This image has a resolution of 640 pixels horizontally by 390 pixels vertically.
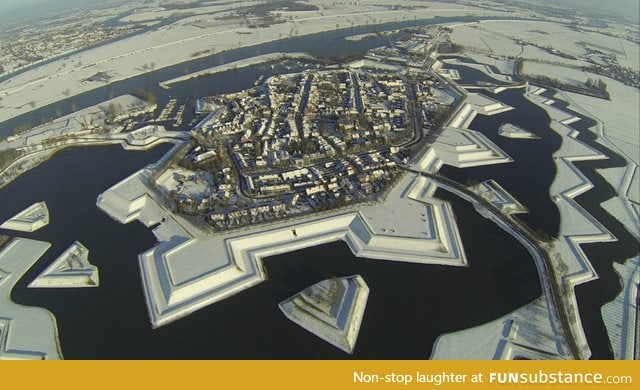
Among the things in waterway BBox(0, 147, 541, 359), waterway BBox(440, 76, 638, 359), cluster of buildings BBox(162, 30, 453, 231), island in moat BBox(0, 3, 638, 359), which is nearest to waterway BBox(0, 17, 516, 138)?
island in moat BBox(0, 3, 638, 359)

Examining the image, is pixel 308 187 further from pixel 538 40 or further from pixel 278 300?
pixel 538 40

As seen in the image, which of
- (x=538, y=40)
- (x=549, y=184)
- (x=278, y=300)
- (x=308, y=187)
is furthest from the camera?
(x=538, y=40)

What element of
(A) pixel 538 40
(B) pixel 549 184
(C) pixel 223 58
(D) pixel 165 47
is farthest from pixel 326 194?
Answer: (A) pixel 538 40

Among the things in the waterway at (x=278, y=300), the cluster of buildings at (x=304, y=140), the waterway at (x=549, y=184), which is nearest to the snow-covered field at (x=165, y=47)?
Result: the cluster of buildings at (x=304, y=140)

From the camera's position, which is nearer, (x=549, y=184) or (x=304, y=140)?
(x=549, y=184)

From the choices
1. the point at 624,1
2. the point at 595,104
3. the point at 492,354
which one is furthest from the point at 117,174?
the point at 624,1

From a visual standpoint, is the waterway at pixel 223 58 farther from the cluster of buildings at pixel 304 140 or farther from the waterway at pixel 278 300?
the waterway at pixel 278 300

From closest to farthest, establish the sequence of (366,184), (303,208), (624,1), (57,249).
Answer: (57,249), (303,208), (366,184), (624,1)

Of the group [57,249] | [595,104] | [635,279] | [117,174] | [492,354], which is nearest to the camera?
[492,354]

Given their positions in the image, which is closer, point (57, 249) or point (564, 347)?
point (564, 347)

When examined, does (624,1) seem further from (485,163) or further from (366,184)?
(366,184)

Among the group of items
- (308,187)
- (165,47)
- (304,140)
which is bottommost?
(308,187)
